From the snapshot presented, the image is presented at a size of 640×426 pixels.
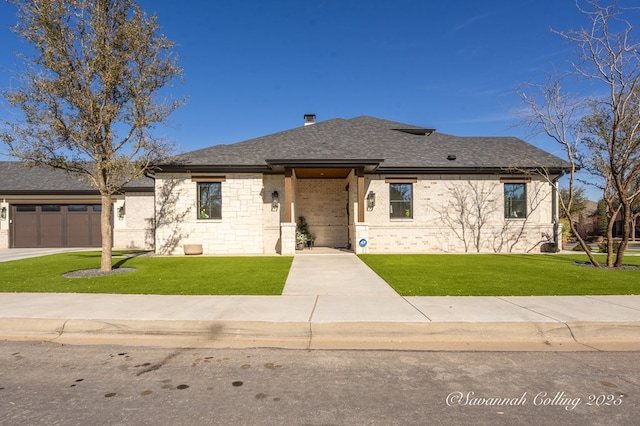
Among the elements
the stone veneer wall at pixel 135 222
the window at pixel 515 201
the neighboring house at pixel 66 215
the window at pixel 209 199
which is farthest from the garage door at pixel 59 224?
the window at pixel 515 201

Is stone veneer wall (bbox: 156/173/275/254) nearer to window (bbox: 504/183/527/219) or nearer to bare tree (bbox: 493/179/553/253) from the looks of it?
bare tree (bbox: 493/179/553/253)

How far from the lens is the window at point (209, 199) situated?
1623 centimetres

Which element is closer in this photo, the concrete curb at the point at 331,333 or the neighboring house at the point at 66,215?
the concrete curb at the point at 331,333

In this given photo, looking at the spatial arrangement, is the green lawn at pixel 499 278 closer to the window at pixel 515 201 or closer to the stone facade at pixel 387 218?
the stone facade at pixel 387 218

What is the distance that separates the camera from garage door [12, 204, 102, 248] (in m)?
21.6

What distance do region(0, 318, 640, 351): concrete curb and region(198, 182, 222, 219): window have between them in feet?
35.9

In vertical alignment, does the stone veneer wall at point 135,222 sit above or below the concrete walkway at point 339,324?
above

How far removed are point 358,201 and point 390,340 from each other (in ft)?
34.6

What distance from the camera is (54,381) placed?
3.75m

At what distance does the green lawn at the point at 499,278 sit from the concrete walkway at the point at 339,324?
3.46 ft

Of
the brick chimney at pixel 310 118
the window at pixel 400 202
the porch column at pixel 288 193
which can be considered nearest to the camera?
the porch column at pixel 288 193

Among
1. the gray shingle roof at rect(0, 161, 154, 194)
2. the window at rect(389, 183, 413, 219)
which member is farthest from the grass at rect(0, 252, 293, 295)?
the gray shingle roof at rect(0, 161, 154, 194)

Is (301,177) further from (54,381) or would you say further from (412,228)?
(54,381)

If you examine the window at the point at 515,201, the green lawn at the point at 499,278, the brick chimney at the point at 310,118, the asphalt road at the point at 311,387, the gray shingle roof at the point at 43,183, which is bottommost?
the asphalt road at the point at 311,387
